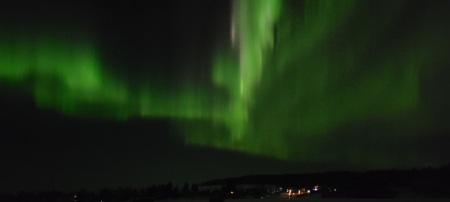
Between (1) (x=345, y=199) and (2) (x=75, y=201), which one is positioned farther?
(2) (x=75, y=201)

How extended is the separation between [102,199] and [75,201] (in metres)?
2.09

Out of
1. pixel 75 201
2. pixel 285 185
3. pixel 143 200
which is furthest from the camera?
pixel 75 201

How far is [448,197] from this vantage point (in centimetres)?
3819

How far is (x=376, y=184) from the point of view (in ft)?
135

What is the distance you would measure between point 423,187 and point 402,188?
203 centimetres

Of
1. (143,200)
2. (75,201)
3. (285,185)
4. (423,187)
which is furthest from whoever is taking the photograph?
(75,201)

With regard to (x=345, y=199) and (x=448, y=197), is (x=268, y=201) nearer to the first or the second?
(x=345, y=199)

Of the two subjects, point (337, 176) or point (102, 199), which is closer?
point (337, 176)

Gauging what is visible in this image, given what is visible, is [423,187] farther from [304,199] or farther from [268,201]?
[268,201]

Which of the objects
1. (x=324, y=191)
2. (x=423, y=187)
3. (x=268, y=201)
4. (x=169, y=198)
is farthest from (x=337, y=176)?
(x=169, y=198)

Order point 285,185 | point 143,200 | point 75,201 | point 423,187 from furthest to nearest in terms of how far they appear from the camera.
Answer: point 75,201 < point 143,200 < point 285,185 < point 423,187

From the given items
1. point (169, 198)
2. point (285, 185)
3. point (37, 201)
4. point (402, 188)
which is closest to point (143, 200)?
point (169, 198)

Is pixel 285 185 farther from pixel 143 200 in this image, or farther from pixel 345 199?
pixel 143 200

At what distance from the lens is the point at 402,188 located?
1542 inches
